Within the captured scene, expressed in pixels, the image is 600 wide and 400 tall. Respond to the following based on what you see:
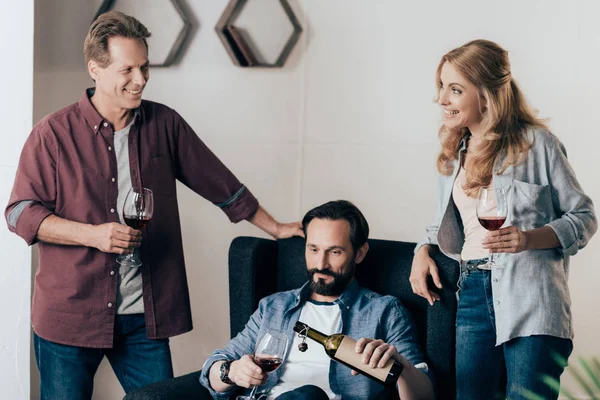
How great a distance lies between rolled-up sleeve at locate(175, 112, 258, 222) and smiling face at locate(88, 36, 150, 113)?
26 centimetres

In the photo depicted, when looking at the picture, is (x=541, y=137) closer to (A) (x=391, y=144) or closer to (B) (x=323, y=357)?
(B) (x=323, y=357)

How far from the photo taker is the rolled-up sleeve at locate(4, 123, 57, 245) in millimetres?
2553

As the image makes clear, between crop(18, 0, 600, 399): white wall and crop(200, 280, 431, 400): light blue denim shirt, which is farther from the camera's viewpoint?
crop(18, 0, 600, 399): white wall

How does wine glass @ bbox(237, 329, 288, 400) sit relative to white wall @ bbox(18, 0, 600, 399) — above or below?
below

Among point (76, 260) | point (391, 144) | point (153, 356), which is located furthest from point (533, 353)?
point (391, 144)

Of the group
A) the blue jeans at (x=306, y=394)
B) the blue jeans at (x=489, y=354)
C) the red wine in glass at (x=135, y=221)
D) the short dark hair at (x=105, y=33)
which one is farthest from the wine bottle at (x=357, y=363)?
the short dark hair at (x=105, y=33)

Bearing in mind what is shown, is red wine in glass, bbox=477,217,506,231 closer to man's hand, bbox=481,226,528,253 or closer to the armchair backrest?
man's hand, bbox=481,226,528,253

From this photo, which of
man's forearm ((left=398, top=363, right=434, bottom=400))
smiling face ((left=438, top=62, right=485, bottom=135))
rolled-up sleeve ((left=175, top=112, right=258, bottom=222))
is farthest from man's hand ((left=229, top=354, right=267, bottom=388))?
smiling face ((left=438, top=62, right=485, bottom=135))

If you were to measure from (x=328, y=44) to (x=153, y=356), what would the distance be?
2.13 m

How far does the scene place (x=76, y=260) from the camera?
103 inches

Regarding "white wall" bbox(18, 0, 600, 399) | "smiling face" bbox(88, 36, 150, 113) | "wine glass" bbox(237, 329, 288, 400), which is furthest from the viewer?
"white wall" bbox(18, 0, 600, 399)

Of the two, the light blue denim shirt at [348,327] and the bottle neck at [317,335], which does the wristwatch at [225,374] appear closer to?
the light blue denim shirt at [348,327]

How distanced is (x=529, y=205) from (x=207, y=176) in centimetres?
118

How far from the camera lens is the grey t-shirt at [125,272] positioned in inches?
105
